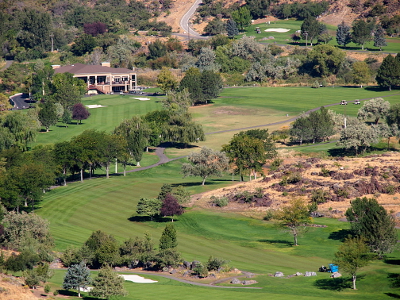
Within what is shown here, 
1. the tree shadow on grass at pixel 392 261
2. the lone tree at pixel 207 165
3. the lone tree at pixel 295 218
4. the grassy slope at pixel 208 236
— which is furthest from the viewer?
the lone tree at pixel 207 165

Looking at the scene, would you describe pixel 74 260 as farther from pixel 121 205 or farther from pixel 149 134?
pixel 149 134

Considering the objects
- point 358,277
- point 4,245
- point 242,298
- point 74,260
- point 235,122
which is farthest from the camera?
point 235,122

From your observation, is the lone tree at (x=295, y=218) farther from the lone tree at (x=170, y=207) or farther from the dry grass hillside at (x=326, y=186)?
the lone tree at (x=170, y=207)

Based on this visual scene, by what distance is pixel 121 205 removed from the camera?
356ft

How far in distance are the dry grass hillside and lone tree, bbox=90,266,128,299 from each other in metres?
42.6

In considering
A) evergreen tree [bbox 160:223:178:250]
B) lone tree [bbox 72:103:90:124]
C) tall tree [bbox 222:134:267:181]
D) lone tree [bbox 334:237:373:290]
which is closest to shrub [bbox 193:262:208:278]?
evergreen tree [bbox 160:223:178:250]

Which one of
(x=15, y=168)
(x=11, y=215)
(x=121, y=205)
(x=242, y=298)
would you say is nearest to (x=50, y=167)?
(x=15, y=168)

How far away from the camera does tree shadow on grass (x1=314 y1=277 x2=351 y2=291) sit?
64.0m

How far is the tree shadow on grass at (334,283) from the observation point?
210 feet

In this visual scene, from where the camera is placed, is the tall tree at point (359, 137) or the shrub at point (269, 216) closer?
the shrub at point (269, 216)

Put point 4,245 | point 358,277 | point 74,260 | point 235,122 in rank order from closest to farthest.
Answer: point 358,277
point 74,260
point 4,245
point 235,122

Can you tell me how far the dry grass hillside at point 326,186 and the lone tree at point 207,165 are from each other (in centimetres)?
662

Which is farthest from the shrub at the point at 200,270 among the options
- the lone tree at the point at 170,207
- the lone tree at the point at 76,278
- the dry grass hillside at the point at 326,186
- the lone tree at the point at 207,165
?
the lone tree at the point at 207,165

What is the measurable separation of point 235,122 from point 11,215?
105 metres
